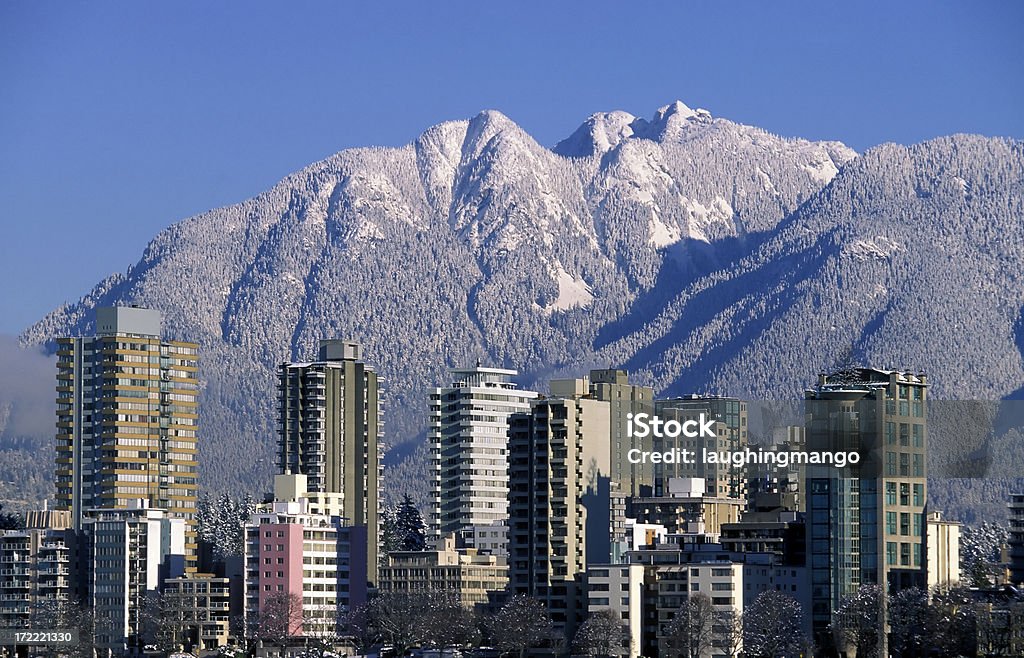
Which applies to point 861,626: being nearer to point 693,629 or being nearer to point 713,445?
point 693,629

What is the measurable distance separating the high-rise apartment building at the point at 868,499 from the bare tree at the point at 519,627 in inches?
669

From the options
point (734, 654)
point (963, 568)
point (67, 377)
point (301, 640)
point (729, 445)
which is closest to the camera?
point (734, 654)

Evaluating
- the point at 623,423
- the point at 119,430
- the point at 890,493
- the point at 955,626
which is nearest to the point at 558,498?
the point at 623,423

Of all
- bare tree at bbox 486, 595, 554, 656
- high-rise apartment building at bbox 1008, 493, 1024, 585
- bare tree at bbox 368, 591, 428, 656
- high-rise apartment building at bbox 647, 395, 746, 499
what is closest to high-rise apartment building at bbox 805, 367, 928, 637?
high-rise apartment building at bbox 1008, 493, 1024, 585

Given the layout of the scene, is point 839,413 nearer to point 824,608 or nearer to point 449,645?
point 824,608

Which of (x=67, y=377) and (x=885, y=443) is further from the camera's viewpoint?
(x=67, y=377)

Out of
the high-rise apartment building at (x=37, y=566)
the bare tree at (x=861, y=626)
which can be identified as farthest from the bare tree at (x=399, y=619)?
the bare tree at (x=861, y=626)

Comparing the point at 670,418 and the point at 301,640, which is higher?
the point at 670,418

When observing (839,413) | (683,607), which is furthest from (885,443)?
(683,607)

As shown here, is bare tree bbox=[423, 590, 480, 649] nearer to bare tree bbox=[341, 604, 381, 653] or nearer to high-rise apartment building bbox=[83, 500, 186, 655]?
bare tree bbox=[341, 604, 381, 653]

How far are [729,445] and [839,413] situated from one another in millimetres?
36591

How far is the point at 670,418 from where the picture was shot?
185 m

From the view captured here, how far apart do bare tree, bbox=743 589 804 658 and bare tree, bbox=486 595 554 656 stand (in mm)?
14579

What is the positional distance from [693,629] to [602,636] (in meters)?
6.29
